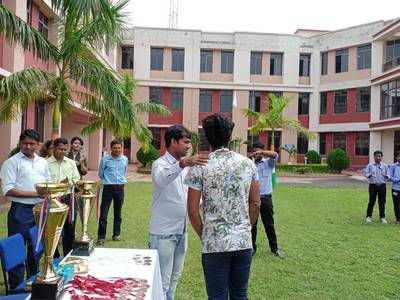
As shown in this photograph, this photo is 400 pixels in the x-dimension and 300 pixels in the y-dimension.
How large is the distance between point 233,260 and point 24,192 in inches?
101

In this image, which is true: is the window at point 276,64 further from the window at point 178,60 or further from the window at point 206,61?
the window at point 178,60

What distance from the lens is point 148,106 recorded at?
1722 centimetres

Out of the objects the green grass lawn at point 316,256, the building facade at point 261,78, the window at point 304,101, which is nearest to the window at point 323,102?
the building facade at point 261,78

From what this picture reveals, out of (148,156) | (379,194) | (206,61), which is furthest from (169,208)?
(206,61)

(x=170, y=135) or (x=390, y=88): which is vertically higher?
(x=390, y=88)

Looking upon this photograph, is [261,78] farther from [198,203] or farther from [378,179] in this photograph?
[198,203]

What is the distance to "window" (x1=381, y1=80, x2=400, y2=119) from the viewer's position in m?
26.4

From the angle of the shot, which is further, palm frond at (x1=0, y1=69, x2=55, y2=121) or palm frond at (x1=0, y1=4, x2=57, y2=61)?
palm frond at (x1=0, y1=69, x2=55, y2=121)

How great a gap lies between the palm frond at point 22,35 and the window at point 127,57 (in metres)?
23.8

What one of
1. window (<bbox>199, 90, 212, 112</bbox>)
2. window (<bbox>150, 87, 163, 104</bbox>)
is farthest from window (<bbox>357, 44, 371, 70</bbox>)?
window (<bbox>150, 87, 163, 104</bbox>)

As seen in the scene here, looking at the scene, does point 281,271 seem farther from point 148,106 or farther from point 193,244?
point 148,106

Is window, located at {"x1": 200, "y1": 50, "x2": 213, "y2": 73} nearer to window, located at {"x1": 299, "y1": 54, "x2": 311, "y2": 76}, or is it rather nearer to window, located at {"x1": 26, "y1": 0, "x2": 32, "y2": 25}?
window, located at {"x1": 299, "y1": 54, "x2": 311, "y2": 76}

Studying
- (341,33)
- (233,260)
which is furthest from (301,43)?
(233,260)

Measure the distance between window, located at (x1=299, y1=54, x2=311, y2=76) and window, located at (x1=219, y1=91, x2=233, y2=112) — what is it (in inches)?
250
